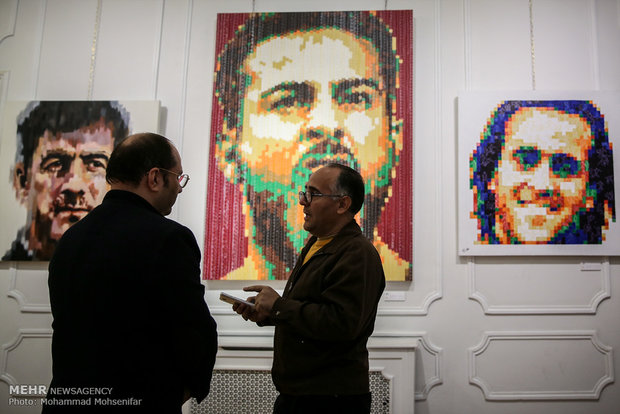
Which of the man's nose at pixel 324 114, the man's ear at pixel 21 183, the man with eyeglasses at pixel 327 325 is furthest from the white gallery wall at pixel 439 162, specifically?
the man with eyeglasses at pixel 327 325

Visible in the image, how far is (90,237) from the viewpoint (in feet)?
3.98

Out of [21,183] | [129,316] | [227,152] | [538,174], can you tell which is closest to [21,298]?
[21,183]

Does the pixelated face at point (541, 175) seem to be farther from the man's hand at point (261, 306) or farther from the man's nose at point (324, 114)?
the man's hand at point (261, 306)

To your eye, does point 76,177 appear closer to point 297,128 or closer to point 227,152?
point 227,152

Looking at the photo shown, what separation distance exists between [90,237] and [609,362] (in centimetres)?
322

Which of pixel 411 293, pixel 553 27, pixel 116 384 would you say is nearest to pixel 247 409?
pixel 411 293

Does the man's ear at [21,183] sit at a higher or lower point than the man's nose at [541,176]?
lower

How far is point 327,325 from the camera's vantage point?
1540 mm

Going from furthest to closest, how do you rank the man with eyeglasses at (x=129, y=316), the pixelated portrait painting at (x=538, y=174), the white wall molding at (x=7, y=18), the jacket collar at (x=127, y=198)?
the white wall molding at (x=7, y=18) → the pixelated portrait painting at (x=538, y=174) → the jacket collar at (x=127, y=198) → the man with eyeglasses at (x=129, y=316)

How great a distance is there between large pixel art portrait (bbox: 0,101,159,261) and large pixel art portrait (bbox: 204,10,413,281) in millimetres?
685

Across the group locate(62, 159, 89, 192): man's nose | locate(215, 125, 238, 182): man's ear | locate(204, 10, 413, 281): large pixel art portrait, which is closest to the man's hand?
locate(204, 10, 413, 281): large pixel art portrait

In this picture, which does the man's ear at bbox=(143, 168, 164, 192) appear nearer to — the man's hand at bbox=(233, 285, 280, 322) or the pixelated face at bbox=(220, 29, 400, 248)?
the man's hand at bbox=(233, 285, 280, 322)

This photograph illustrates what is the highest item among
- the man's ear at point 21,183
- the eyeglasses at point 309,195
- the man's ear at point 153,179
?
the man's ear at point 21,183

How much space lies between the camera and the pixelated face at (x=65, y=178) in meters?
3.15
